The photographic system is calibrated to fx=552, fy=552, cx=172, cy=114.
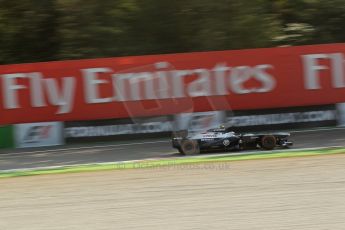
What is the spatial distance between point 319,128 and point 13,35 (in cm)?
1205

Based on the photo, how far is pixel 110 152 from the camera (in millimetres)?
12977

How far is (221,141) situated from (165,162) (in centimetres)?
133

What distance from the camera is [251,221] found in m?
6.29

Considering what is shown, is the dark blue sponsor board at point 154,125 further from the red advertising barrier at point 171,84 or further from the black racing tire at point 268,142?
the black racing tire at point 268,142

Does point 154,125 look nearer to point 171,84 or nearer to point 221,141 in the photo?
point 171,84

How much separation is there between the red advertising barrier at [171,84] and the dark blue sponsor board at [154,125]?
17 centimetres

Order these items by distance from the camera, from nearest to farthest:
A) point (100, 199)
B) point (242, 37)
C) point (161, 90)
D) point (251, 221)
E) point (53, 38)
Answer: point (251, 221), point (100, 199), point (161, 90), point (242, 37), point (53, 38)

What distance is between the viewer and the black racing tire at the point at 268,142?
11.6 m

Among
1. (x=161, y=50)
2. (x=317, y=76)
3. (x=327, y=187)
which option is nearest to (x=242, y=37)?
(x=161, y=50)

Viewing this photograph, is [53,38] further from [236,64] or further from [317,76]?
[317,76]

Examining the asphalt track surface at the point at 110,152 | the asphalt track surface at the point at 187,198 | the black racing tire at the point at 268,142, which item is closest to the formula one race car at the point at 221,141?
the black racing tire at the point at 268,142

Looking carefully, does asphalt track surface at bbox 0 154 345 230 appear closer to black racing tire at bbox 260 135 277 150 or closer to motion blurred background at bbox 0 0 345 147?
black racing tire at bbox 260 135 277 150

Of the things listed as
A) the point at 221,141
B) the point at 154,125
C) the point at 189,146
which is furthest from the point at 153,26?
the point at 221,141

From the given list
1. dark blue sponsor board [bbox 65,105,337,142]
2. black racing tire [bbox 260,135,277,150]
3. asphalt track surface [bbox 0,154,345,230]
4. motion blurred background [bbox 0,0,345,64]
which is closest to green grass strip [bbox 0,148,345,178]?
black racing tire [bbox 260,135,277,150]
